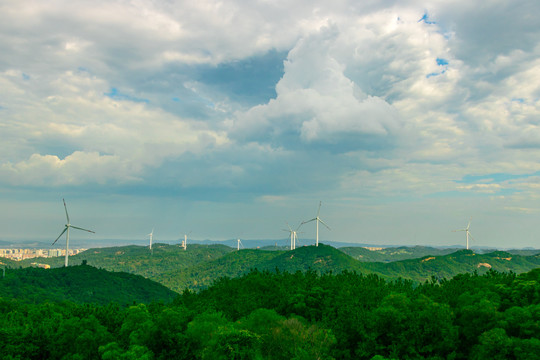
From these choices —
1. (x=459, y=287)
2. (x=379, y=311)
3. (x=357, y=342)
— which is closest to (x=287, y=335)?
(x=357, y=342)

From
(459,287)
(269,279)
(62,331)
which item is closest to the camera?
(62,331)

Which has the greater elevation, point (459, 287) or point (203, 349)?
point (459, 287)

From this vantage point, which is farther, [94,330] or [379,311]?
[94,330]

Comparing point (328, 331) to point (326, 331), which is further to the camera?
point (328, 331)

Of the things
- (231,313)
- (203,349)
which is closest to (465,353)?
(203,349)

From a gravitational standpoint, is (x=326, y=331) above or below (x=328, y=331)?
above

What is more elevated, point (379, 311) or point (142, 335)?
point (379, 311)

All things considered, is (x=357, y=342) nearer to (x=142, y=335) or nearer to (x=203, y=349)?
(x=203, y=349)

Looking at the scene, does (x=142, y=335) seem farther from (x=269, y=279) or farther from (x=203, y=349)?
(x=269, y=279)

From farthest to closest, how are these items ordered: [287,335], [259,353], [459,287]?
1. [459,287]
2. [287,335]
3. [259,353]
